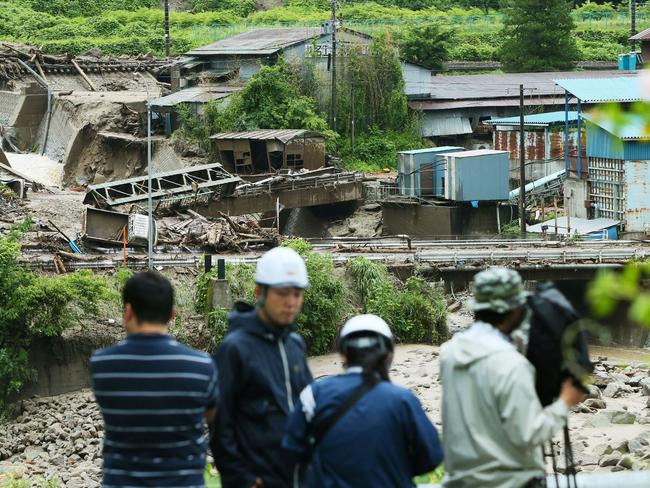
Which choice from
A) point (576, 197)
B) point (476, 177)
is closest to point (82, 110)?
point (476, 177)

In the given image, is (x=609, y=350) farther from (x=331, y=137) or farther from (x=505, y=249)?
(x=331, y=137)

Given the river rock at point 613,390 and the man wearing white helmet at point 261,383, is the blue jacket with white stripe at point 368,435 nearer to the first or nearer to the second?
the man wearing white helmet at point 261,383

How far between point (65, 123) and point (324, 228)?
49.9ft

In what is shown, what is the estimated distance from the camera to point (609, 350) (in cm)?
3391

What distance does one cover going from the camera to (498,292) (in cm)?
605

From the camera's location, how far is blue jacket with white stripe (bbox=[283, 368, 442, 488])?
19.8 ft

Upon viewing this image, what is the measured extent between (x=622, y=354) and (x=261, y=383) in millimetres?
28115

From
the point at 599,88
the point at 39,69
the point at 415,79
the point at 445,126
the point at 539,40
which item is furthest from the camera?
the point at 539,40

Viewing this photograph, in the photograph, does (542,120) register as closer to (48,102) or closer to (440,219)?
(440,219)

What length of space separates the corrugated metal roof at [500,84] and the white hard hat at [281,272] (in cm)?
5268

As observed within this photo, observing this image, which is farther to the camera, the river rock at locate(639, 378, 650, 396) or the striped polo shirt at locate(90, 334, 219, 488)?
the river rock at locate(639, 378, 650, 396)

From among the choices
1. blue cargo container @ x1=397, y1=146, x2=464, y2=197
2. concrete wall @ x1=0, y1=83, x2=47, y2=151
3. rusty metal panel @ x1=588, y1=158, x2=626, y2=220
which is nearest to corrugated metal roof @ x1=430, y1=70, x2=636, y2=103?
blue cargo container @ x1=397, y1=146, x2=464, y2=197

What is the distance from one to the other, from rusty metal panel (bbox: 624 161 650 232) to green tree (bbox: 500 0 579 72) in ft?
83.2

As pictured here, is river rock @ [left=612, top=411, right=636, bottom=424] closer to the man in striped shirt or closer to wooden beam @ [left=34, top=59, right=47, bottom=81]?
the man in striped shirt
